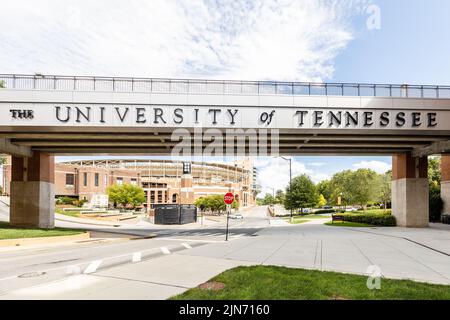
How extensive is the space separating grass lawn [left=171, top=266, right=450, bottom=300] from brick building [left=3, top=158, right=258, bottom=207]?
69616 millimetres

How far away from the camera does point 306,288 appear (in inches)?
278

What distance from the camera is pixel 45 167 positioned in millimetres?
27422

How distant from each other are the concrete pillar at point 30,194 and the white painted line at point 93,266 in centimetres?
1811

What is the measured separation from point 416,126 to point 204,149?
16.1m

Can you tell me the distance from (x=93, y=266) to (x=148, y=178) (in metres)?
92.3

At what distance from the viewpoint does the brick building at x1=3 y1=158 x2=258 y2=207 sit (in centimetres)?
7425

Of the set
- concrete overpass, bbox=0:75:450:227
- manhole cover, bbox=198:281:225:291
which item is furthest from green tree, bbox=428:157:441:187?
manhole cover, bbox=198:281:225:291

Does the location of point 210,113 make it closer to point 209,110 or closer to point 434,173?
point 209,110

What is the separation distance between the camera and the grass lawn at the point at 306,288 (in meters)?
6.50

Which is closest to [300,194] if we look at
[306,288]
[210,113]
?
[210,113]

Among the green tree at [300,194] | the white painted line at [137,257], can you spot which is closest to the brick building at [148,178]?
the green tree at [300,194]

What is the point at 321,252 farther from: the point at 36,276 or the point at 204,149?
the point at 204,149

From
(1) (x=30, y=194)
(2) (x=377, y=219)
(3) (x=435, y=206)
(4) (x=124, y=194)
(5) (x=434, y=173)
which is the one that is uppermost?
(5) (x=434, y=173)
